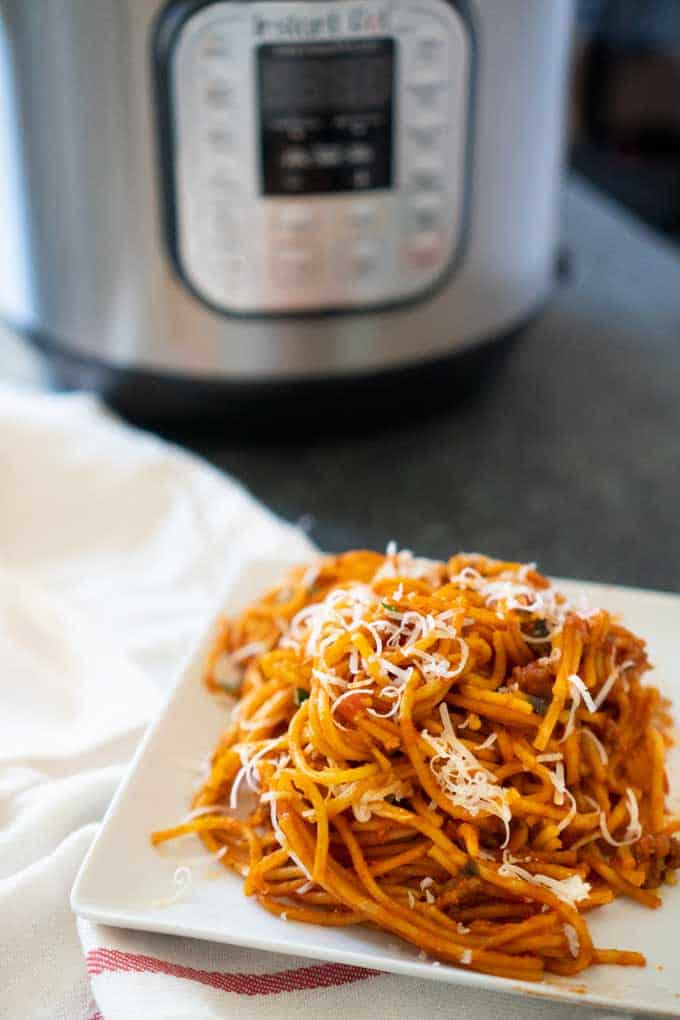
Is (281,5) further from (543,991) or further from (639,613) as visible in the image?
(543,991)

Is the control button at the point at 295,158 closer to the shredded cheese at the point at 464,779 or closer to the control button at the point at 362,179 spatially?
the control button at the point at 362,179

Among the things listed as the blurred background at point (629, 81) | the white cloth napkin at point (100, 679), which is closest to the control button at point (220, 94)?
the white cloth napkin at point (100, 679)

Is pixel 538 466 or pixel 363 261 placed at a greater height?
pixel 363 261

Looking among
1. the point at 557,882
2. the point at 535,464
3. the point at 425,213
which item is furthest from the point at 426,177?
the point at 557,882

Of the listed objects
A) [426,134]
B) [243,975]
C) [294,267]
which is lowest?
[243,975]

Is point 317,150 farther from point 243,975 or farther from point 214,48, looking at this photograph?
point 243,975

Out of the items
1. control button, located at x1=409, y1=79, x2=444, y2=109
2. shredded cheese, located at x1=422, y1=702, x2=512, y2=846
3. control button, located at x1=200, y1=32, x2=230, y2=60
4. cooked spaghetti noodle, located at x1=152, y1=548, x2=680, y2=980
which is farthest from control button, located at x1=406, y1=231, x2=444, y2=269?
shredded cheese, located at x1=422, y1=702, x2=512, y2=846
